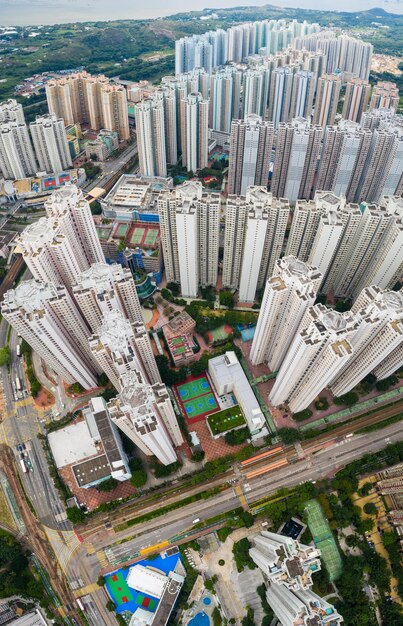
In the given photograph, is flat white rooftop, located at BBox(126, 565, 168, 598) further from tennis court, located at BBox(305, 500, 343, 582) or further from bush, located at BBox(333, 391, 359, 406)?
bush, located at BBox(333, 391, 359, 406)

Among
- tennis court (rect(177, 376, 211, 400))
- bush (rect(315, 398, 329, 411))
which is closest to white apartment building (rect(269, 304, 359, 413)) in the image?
bush (rect(315, 398, 329, 411))

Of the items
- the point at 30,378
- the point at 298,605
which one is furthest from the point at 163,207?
the point at 298,605

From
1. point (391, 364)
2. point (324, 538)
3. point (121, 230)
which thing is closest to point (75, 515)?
point (324, 538)

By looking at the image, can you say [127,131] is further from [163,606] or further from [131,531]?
[163,606]

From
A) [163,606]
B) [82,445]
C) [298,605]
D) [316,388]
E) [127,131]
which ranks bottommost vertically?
[163,606]

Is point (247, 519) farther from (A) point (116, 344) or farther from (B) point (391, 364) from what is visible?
(B) point (391, 364)
